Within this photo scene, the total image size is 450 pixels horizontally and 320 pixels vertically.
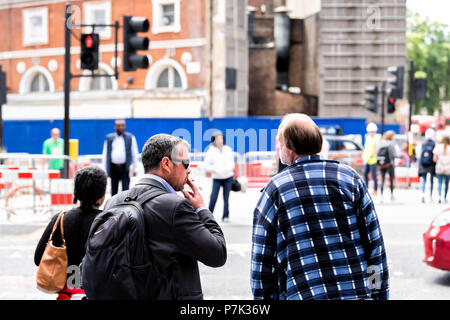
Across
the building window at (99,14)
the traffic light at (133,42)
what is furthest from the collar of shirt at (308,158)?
the building window at (99,14)

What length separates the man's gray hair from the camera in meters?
2.87

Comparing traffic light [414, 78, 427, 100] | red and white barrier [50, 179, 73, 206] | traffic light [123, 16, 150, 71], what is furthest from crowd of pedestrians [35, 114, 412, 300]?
traffic light [414, 78, 427, 100]

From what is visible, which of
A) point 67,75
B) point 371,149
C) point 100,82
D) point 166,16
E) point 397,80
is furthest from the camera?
point 100,82

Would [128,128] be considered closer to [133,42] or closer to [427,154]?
[427,154]

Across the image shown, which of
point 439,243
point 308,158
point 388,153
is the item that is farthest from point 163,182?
point 388,153

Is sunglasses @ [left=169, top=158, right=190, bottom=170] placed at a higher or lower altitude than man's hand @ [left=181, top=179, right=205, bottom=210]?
higher

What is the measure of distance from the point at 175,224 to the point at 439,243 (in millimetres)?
4738

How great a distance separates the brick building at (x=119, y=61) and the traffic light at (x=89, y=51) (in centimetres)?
1393

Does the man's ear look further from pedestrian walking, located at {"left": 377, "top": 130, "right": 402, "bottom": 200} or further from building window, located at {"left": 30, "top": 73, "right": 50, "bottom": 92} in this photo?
building window, located at {"left": 30, "top": 73, "right": 50, "bottom": 92}

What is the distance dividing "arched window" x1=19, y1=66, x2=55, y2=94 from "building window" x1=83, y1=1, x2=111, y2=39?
10.2ft

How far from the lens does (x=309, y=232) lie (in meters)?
2.83

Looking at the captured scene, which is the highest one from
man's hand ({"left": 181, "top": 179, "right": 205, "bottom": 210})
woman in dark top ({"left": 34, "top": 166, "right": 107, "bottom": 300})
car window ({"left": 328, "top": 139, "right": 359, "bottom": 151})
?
man's hand ({"left": 181, "top": 179, "right": 205, "bottom": 210})
